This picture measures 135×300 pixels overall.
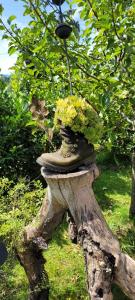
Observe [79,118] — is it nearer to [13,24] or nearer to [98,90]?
[98,90]

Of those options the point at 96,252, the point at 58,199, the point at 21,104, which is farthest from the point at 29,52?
the point at 21,104

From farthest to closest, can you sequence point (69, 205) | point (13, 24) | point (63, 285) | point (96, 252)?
point (63, 285), point (13, 24), point (69, 205), point (96, 252)

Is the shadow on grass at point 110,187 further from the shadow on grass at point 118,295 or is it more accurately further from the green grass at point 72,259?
the shadow on grass at point 118,295

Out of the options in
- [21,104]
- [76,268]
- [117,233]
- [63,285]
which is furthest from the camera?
[21,104]

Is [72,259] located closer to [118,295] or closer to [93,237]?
[118,295]

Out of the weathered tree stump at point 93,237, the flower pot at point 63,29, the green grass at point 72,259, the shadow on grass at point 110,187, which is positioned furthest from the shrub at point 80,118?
the shadow on grass at point 110,187

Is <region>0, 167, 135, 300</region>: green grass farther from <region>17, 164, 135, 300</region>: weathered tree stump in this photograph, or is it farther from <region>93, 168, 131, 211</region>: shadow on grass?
<region>17, 164, 135, 300</region>: weathered tree stump

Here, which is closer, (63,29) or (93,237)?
(63,29)

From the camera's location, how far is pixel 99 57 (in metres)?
3.90

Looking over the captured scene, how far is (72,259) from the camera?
484 centimetres

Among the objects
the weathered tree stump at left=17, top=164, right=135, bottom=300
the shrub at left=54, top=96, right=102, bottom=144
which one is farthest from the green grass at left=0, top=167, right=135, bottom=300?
the shrub at left=54, top=96, right=102, bottom=144

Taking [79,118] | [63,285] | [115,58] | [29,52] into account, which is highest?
[29,52]

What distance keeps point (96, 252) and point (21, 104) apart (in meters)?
4.75

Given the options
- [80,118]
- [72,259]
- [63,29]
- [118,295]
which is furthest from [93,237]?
Answer: [72,259]
